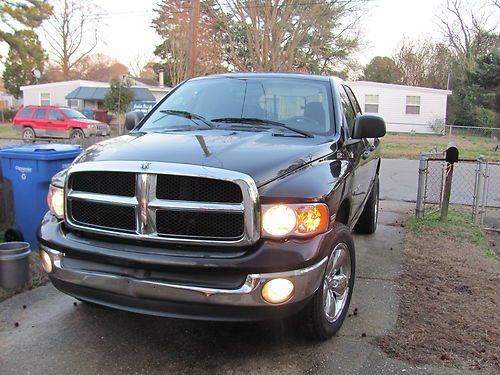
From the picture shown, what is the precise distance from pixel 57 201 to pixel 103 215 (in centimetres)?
48

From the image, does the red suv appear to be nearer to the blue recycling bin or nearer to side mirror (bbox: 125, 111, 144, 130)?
the blue recycling bin

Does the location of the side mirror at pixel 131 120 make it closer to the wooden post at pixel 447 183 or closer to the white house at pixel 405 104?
the wooden post at pixel 447 183

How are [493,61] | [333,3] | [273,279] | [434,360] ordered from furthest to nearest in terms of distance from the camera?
1. [493,61]
2. [333,3]
3. [434,360]
4. [273,279]

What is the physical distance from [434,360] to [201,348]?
151 centimetres

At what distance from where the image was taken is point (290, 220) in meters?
2.75

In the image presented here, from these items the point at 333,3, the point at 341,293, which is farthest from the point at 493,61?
the point at 341,293

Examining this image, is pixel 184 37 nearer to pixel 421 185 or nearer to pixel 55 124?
pixel 55 124

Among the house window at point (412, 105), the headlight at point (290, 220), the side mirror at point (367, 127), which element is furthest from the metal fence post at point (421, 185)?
the house window at point (412, 105)

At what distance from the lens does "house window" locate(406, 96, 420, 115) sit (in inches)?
1348

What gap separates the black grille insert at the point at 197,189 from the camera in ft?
8.87

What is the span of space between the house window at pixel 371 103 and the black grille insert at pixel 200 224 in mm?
33403

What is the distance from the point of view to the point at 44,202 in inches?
195

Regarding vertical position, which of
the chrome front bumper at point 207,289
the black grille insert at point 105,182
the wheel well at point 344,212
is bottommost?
the chrome front bumper at point 207,289

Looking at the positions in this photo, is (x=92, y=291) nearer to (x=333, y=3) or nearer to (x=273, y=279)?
(x=273, y=279)
